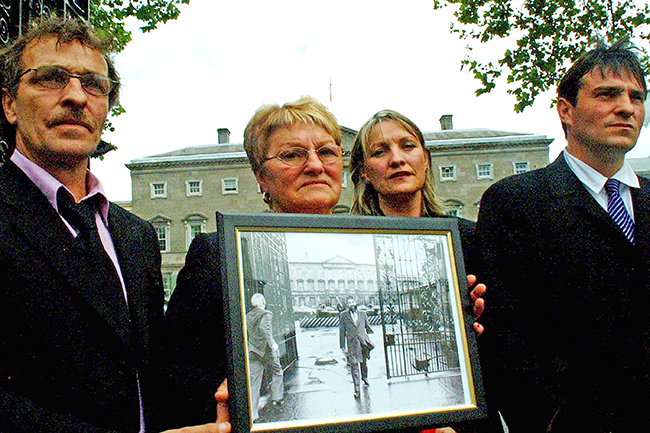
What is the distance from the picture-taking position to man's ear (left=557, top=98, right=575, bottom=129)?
255 centimetres

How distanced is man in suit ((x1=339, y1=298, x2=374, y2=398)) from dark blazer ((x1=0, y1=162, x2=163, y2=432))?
29.2 inches

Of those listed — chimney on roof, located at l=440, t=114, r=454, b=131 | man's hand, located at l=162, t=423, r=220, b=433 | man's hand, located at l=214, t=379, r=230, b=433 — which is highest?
chimney on roof, located at l=440, t=114, r=454, b=131

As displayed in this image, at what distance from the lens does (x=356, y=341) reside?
1.57 metres

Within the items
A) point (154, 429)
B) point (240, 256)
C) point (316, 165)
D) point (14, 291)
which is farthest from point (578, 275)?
point (14, 291)

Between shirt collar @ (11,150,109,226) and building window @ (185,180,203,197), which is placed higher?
building window @ (185,180,203,197)

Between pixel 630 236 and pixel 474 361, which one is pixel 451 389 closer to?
pixel 474 361

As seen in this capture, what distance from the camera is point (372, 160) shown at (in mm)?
2836

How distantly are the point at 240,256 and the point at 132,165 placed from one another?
50.2 m

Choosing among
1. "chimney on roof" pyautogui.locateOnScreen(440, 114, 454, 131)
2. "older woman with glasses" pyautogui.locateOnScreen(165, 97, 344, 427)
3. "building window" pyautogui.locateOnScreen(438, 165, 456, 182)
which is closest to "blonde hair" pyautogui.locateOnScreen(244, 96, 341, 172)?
"older woman with glasses" pyautogui.locateOnScreen(165, 97, 344, 427)

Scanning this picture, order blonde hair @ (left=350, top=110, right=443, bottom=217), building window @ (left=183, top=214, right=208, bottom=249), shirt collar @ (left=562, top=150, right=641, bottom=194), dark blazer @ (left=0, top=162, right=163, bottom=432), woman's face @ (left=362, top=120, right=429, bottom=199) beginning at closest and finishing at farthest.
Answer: dark blazer @ (left=0, top=162, right=163, bottom=432) < shirt collar @ (left=562, top=150, right=641, bottom=194) < woman's face @ (left=362, top=120, right=429, bottom=199) < blonde hair @ (left=350, top=110, right=443, bottom=217) < building window @ (left=183, top=214, right=208, bottom=249)

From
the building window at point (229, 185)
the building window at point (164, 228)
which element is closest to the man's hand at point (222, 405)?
the building window at point (229, 185)

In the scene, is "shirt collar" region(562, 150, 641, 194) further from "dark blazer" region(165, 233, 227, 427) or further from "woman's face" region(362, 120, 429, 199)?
"dark blazer" region(165, 233, 227, 427)

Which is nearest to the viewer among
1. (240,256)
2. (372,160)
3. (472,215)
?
(240,256)

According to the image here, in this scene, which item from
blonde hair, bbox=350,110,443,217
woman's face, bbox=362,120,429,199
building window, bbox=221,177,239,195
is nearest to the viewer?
woman's face, bbox=362,120,429,199
